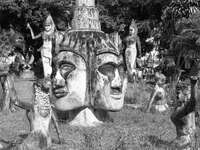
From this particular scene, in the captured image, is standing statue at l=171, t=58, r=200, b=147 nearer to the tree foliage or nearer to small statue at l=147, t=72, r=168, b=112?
small statue at l=147, t=72, r=168, b=112

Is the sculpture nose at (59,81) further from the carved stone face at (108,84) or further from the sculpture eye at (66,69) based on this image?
the carved stone face at (108,84)

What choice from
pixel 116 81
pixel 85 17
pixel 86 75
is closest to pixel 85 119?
pixel 86 75

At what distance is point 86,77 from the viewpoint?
1030cm

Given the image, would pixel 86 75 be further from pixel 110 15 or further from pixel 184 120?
pixel 110 15

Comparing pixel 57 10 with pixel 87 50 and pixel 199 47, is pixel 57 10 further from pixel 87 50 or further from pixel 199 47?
pixel 87 50

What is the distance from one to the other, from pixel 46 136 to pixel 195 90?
2.84 meters

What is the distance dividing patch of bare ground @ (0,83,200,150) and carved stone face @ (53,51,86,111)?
621mm

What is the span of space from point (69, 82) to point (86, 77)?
46 centimetres

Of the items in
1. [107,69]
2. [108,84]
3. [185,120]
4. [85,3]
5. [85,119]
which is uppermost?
[85,3]

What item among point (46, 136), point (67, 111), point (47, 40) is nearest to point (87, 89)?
point (67, 111)

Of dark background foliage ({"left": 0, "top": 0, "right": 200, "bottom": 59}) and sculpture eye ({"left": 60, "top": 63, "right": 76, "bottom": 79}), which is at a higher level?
dark background foliage ({"left": 0, "top": 0, "right": 200, "bottom": 59})

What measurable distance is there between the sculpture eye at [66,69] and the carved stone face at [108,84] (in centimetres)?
64

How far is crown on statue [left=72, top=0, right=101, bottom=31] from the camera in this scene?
1071 cm

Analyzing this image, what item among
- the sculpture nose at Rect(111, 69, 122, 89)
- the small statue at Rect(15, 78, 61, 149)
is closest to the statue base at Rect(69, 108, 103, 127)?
the sculpture nose at Rect(111, 69, 122, 89)
